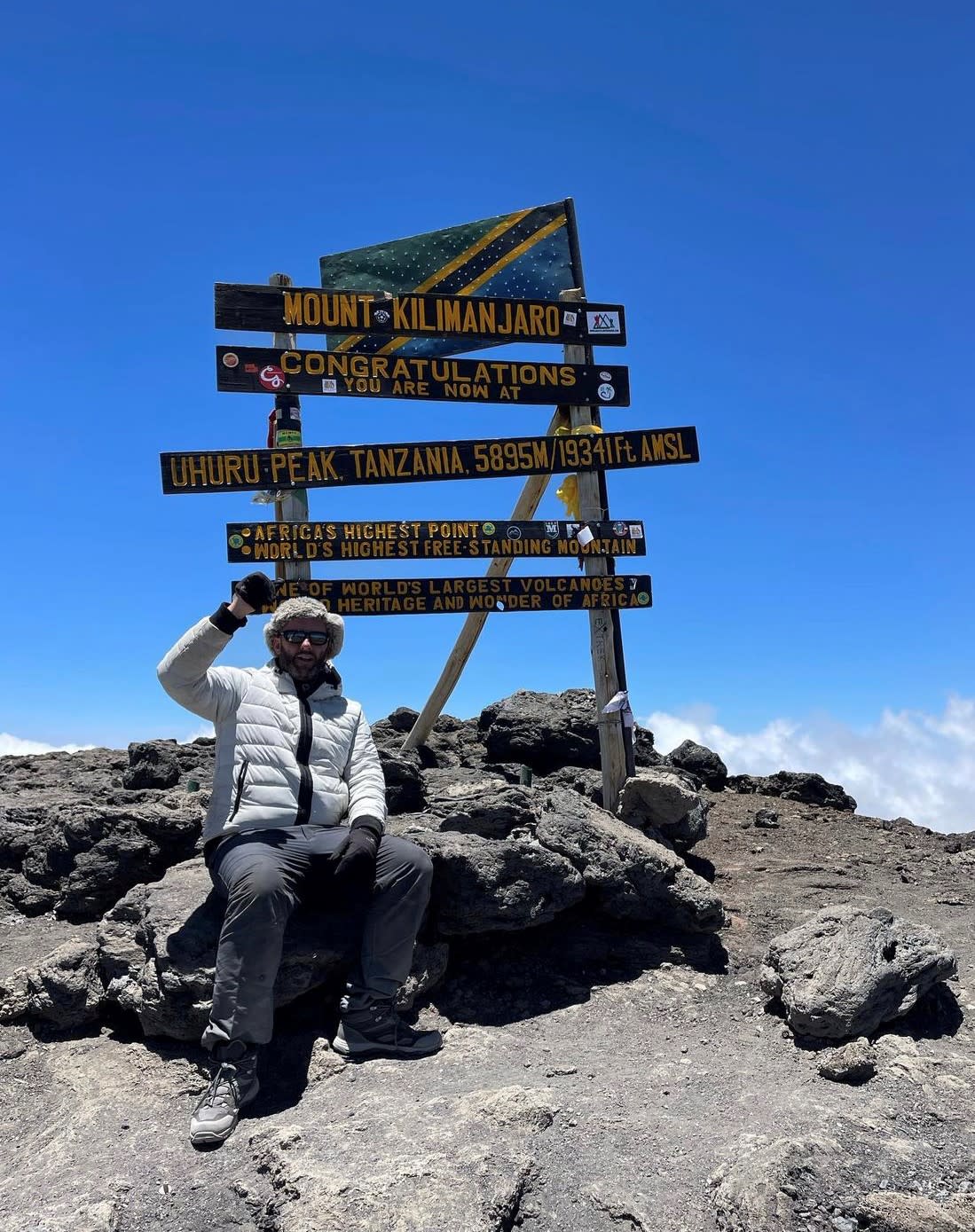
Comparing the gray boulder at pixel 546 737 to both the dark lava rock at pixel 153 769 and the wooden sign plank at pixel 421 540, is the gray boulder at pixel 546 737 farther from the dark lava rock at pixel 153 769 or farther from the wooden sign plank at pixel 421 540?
the dark lava rock at pixel 153 769

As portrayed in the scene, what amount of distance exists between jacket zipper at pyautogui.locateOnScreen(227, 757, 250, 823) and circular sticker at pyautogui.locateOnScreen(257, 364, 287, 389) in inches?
163

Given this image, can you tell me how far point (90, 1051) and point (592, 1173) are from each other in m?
3.28

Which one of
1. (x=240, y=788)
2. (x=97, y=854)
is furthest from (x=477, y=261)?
(x=97, y=854)

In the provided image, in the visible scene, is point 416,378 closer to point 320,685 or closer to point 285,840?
point 320,685

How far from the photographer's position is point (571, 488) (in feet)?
31.0

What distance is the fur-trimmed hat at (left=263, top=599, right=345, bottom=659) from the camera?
5934 millimetres

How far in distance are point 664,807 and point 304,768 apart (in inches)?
158

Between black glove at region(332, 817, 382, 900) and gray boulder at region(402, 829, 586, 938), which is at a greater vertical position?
black glove at region(332, 817, 382, 900)

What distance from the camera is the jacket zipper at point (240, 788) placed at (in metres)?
5.43

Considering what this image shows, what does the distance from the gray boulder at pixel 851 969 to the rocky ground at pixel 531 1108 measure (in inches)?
7.3

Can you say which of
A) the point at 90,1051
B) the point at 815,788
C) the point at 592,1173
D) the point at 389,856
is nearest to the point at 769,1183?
the point at 592,1173

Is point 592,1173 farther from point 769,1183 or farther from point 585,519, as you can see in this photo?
point 585,519

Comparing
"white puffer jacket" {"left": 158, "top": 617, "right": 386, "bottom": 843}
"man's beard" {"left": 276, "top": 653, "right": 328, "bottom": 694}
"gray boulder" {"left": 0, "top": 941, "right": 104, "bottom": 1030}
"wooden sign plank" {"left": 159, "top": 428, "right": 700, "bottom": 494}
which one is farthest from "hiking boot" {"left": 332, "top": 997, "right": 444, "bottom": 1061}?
"wooden sign plank" {"left": 159, "top": 428, "right": 700, "bottom": 494}

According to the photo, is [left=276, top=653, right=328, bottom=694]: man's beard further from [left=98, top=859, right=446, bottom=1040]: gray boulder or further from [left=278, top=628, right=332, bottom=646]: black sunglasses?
[left=98, top=859, right=446, bottom=1040]: gray boulder
